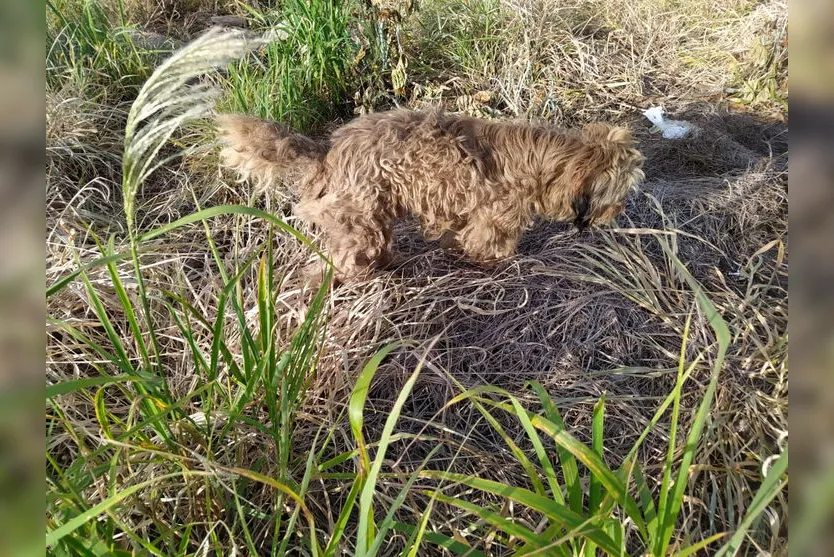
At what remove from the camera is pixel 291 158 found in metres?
2.55

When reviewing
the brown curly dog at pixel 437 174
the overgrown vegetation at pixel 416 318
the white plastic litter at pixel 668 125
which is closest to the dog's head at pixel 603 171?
the brown curly dog at pixel 437 174

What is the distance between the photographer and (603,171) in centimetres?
279

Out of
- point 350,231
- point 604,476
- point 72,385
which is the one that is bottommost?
point 350,231

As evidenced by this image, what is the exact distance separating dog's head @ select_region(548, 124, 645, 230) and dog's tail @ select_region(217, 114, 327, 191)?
4.51 feet

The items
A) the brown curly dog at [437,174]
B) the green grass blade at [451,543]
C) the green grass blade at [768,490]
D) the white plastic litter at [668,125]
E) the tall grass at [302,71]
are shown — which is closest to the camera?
the green grass blade at [768,490]

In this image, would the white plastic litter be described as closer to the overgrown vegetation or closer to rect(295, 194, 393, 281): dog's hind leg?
the overgrown vegetation

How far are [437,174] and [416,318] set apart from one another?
2.45 feet

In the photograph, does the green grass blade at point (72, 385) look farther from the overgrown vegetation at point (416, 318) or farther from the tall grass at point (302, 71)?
the tall grass at point (302, 71)

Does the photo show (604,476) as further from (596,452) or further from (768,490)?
(768,490)

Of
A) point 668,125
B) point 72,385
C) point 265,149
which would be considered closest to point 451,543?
point 72,385

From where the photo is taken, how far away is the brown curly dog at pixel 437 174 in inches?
101

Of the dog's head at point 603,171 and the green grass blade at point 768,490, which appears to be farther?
the dog's head at point 603,171

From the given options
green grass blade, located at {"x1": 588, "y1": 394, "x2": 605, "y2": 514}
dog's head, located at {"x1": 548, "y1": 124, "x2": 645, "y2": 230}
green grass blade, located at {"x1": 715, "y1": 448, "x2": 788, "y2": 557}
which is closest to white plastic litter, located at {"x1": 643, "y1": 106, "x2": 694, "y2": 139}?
dog's head, located at {"x1": 548, "y1": 124, "x2": 645, "y2": 230}

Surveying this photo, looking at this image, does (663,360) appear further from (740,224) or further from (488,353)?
(740,224)
